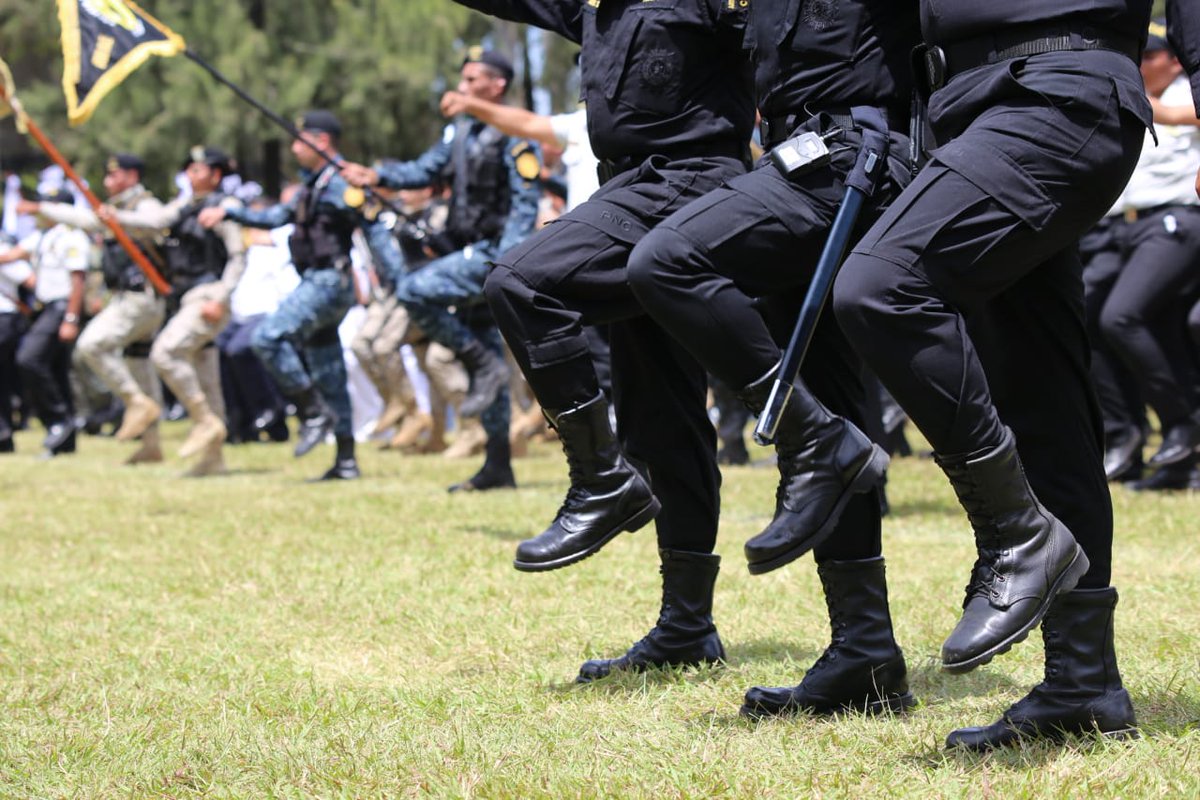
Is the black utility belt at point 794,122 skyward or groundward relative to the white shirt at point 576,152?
skyward

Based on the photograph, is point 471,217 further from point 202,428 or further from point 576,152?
point 202,428

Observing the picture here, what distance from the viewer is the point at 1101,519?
3.07 meters

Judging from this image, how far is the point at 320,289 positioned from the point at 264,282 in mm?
5429

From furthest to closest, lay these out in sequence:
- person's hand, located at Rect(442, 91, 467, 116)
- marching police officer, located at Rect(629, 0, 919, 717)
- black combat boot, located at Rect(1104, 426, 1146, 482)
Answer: black combat boot, located at Rect(1104, 426, 1146, 482) → person's hand, located at Rect(442, 91, 467, 116) → marching police officer, located at Rect(629, 0, 919, 717)

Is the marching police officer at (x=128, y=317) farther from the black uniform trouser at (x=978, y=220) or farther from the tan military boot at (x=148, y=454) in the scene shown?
the black uniform trouser at (x=978, y=220)

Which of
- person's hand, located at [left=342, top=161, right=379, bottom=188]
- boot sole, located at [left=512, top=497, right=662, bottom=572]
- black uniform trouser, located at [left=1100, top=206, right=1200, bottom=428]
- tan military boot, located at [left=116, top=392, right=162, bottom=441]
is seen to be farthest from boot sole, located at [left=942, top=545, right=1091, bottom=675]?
tan military boot, located at [left=116, top=392, right=162, bottom=441]

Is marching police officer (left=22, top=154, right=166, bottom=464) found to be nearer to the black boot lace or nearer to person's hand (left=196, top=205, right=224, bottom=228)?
person's hand (left=196, top=205, right=224, bottom=228)

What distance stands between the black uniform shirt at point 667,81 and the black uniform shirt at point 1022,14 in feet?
3.02

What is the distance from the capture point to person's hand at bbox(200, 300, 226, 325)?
11203 millimetres

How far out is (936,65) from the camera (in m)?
2.96

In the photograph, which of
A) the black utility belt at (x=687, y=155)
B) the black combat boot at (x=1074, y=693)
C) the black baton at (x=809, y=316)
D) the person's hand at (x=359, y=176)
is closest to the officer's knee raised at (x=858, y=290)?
the black baton at (x=809, y=316)

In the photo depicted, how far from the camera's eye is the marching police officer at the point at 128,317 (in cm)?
1183

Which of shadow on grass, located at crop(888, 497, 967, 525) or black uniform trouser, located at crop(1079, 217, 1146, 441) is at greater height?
black uniform trouser, located at crop(1079, 217, 1146, 441)

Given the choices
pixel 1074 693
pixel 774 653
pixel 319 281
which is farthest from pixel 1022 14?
pixel 319 281
